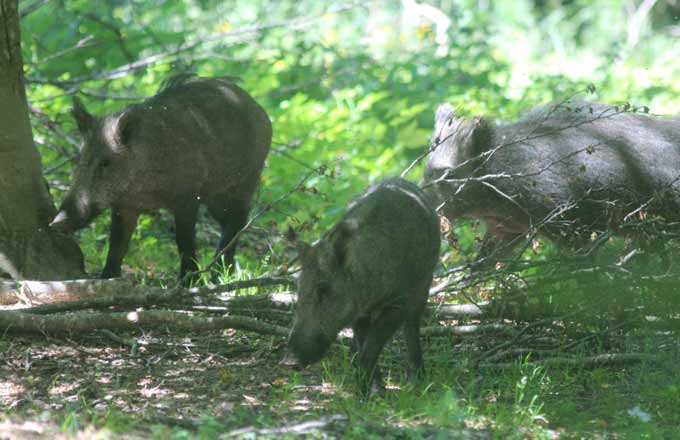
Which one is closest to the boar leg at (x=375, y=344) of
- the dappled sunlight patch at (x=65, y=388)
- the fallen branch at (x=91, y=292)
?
the fallen branch at (x=91, y=292)

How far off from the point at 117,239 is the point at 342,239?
107 inches

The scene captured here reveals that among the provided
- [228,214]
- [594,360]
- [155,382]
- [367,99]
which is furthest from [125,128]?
[367,99]

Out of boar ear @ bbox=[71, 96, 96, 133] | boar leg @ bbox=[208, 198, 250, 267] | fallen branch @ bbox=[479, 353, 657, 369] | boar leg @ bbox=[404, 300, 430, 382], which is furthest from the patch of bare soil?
boar leg @ bbox=[208, 198, 250, 267]

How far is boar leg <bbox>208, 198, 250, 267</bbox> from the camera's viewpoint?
7258 mm

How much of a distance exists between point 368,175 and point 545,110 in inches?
147

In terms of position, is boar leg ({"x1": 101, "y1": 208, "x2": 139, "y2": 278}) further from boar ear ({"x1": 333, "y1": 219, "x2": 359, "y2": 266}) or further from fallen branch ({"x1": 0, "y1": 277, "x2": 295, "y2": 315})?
boar ear ({"x1": 333, "y1": 219, "x2": 359, "y2": 266})

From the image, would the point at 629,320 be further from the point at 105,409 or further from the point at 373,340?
the point at 105,409

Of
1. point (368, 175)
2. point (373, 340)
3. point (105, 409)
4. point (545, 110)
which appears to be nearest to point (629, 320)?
point (373, 340)

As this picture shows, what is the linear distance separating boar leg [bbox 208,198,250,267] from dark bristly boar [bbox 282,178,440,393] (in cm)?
281

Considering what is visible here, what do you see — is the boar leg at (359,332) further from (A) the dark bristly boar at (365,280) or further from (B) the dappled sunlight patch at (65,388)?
(B) the dappled sunlight patch at (65,388)

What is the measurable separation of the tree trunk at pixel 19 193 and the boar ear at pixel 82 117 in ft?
1.18

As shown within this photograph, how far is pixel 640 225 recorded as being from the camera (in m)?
5.39

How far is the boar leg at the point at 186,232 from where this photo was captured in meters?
6.42

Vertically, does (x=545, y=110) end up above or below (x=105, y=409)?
above
